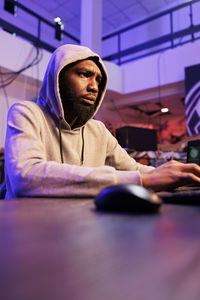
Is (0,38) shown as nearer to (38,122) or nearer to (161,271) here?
(38,122)

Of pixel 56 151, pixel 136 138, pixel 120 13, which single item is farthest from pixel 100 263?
pixel 120 13

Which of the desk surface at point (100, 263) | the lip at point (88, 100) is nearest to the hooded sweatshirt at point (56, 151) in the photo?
the lip at point (88, 100)

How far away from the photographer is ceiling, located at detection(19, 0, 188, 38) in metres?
6.93

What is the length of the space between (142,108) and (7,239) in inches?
254

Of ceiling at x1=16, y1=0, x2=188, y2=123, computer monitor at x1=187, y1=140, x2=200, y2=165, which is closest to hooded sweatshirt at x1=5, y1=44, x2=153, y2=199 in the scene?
computer monitor at x1=187, y1=140, x2=200, y2=165

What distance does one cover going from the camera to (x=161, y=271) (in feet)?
0.46

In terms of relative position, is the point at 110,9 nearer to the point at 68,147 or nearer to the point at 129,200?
the point at 68,147

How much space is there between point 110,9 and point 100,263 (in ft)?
26.7

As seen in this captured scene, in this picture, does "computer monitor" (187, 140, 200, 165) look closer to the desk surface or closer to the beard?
the beard

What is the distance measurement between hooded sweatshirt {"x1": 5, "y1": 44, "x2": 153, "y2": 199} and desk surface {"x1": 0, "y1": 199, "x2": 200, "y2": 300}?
0.40 m

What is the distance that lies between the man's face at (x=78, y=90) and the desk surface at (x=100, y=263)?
38.1 inches

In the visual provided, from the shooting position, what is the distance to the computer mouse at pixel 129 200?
33cm

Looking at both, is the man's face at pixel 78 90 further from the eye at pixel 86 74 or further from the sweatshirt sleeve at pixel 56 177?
the sweatshirt sleeve at pixel 56 177

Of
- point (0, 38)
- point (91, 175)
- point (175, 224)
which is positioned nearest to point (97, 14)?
point (0, 38)
